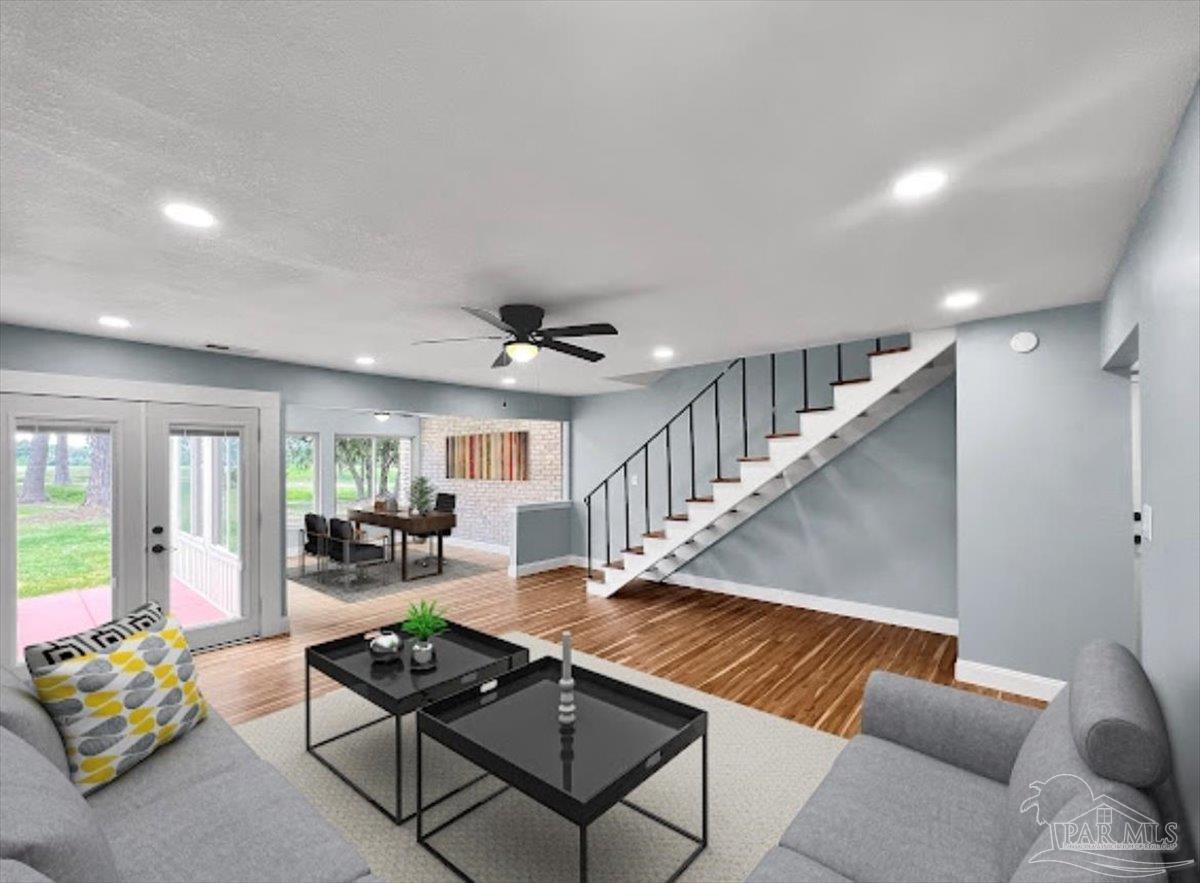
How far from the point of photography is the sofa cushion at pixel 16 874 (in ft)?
2.88

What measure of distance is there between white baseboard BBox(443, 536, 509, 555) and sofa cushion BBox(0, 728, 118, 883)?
758 centimetres

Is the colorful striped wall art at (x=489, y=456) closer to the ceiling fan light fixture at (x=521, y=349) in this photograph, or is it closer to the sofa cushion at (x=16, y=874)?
Answer: the ceiling fan light fixture at (x=521, y=349)

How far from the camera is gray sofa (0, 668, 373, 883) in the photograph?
1.14m

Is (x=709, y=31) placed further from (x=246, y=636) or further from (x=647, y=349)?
(x=246, y=636)

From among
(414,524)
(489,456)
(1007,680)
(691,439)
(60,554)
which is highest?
(691,439)

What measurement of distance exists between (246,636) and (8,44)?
4.64m

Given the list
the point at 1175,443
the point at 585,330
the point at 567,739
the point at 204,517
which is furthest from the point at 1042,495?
the point at 204,517

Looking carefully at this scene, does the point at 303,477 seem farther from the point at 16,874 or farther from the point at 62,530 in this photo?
the point at 16,874

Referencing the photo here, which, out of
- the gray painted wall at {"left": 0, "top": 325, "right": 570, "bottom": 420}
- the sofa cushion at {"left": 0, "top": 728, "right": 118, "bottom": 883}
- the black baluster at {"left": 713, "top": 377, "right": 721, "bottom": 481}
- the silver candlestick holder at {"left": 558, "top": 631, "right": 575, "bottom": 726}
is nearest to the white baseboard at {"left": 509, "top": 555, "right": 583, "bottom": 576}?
the gray painted wall at {"left": 0, "top": 325, "right": 570, "bottom": 420}

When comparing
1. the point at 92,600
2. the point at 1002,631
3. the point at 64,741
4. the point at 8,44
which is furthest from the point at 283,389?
the point at 1002,631

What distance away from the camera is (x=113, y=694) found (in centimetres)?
190

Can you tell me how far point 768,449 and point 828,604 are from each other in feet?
5.42

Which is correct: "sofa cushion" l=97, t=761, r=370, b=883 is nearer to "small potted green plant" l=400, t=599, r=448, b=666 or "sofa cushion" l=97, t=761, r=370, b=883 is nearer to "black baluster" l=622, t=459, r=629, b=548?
"small potted green plant" l=400, t=599, r=448, b=666

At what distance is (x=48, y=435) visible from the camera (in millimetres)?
3893
